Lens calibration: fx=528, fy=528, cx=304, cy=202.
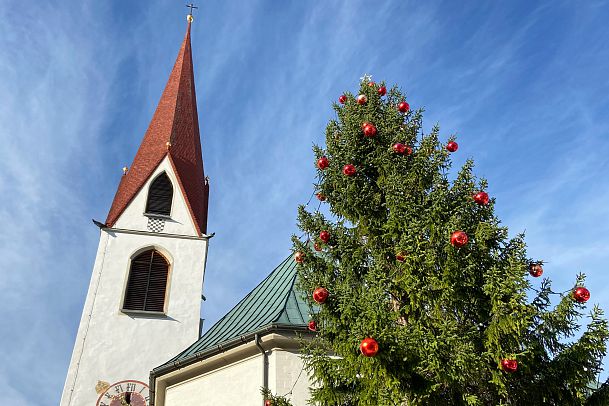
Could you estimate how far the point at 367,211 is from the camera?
6613 mm

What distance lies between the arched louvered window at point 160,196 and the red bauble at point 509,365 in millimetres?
15462

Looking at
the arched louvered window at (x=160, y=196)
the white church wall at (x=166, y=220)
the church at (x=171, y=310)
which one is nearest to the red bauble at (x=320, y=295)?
the church at (x=171, y=310)

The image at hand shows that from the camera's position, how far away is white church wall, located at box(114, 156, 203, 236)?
711 inches

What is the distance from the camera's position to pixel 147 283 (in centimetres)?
1675

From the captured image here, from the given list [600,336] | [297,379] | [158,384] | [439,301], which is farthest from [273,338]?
[600,336]

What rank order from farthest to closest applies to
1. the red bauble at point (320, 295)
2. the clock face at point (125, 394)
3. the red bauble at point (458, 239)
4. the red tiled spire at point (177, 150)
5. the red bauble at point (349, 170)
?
1. the red tiled spire at point (177, 150)
2. the clock face at point (125, 394)
3. the red bauble at point (349, 170)
4. the red bauble at point (320, 295)
5. the red bauble at point (458, 239)

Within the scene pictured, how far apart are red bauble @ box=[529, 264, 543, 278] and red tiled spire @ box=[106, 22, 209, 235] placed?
46.0ft

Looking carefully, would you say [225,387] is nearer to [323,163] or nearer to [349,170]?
[323,163]

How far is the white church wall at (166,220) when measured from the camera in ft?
59.2

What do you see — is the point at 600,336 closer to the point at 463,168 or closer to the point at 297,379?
the point at 463,168

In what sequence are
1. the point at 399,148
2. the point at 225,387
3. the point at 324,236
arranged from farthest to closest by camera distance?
the point at 225,387
the point at 324,236
the point at 399,148

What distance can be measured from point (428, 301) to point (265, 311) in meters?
A: 5.80

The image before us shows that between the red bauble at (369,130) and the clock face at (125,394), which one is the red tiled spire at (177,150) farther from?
the red bauble at (369,130)

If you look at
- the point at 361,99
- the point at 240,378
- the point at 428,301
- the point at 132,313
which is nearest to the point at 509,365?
the point at 428,301
